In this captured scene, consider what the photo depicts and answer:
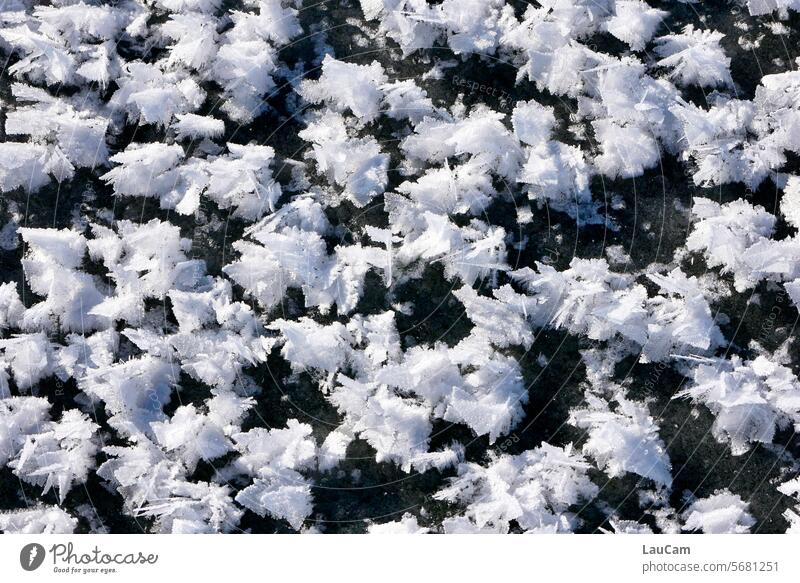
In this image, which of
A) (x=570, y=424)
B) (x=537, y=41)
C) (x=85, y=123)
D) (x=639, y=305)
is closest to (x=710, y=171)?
(x=639, y=305)
